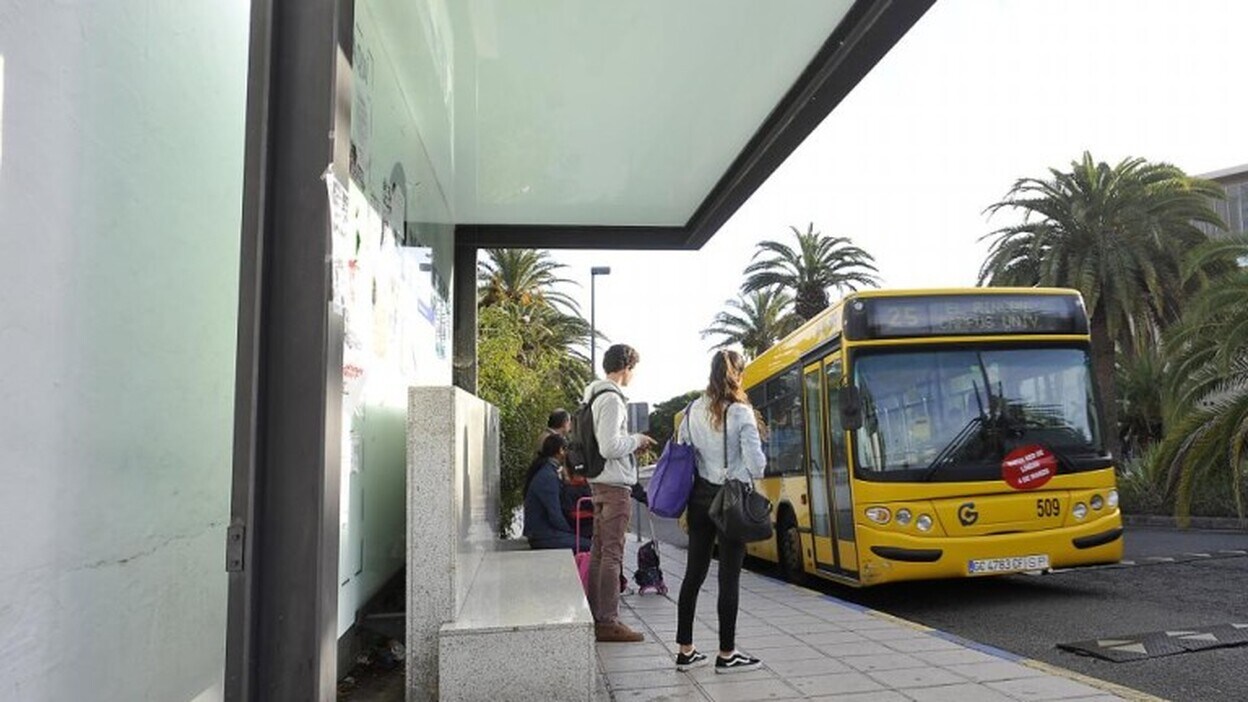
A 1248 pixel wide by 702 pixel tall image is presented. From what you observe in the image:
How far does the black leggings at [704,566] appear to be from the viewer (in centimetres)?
525

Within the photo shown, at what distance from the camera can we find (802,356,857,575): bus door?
29.5 ft

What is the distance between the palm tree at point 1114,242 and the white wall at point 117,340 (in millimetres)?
23500

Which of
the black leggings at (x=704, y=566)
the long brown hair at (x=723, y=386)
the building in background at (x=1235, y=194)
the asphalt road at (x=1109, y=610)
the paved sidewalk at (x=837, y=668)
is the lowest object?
the asphalt road at (x=1109, y=610)

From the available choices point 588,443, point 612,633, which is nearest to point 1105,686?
point 612,633

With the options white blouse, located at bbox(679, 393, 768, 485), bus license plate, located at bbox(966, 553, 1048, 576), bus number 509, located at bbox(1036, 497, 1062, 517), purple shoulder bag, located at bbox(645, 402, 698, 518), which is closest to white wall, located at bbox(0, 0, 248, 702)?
purple shoulder bag, located at bbox(645, 402, 698, 518)

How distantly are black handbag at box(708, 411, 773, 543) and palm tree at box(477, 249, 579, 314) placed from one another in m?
6.71

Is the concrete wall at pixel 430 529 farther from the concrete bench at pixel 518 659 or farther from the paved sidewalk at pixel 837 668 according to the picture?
the paved sidewalk at pixel 837 668

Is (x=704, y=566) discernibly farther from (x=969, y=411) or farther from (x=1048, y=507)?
(x=1048, y=507)

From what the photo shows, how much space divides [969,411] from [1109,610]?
2087mm

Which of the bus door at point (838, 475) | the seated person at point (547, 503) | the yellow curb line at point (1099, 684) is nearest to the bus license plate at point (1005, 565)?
the bus door at point (838, 475)

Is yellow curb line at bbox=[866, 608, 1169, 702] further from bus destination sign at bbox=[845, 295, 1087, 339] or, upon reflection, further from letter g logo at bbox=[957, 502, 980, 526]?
bus destination sign at bbox=[845, 295, 1087, 339]

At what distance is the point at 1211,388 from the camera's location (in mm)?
16844

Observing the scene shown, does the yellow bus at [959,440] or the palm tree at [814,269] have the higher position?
the palm tree at [814,269]

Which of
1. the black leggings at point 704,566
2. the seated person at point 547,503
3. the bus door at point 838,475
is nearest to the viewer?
the black leggings at point 704,566
